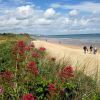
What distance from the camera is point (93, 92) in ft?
21.9

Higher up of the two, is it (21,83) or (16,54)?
(16,54)

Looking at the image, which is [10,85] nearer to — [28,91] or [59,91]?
[28,91]

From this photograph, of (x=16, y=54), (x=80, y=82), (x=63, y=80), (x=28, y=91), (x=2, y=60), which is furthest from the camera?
(x=2, y=60)

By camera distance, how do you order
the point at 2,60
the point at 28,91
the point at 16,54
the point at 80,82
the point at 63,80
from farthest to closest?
the point at 2,60 < the point at 16,54 < the point at 80,82 < the point at 28,91 < the point at 63,80

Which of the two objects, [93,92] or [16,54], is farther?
[16,54]

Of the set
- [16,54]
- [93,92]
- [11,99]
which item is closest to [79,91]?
[93,92]

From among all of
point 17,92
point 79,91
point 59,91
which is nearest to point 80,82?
point 79,91

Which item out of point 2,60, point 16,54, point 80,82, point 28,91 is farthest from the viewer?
point 2,60

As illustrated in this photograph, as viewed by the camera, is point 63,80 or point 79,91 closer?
point 63,80

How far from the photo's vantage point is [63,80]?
621cm

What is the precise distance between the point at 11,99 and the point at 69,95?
3.60 feet

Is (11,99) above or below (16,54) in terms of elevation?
below

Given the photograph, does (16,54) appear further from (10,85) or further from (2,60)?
(2,60)

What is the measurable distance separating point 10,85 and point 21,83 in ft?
1.79
